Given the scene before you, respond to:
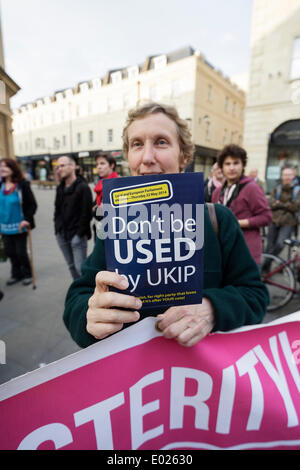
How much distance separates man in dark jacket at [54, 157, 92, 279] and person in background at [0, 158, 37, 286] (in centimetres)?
66

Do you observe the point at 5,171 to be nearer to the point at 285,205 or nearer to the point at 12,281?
the point at 12,281

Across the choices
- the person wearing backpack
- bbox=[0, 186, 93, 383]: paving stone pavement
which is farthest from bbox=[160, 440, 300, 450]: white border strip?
the person wearing backpack

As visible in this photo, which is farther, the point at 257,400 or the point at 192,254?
the point at 257,400

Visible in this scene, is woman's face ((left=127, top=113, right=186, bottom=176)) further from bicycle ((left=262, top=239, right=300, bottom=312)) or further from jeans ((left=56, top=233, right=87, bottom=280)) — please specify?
bicycle ((left=262, top=239, right=300, bottom=312))

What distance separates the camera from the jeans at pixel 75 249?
10.0 ft

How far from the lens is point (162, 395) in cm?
73

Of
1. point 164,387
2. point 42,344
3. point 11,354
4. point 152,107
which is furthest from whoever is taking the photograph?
point 42,344

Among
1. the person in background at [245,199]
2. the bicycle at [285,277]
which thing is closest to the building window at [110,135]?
the person in background at [245,199]

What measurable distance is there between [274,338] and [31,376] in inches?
31.2

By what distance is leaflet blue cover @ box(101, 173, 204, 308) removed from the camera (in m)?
0.57

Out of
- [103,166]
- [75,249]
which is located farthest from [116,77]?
[75,249]

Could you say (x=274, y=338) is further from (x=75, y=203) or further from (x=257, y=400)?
(x=75, y=203)

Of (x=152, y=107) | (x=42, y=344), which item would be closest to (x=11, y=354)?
(x=42, y=344)

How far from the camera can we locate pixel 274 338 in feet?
2.71
